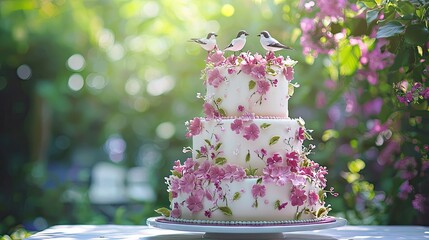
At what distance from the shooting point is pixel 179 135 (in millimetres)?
13102

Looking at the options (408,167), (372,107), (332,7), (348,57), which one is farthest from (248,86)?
(372,107)

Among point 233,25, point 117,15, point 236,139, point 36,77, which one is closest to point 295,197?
point 236,139

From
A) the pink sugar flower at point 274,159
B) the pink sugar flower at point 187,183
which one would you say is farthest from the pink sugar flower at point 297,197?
the pink sugar flower at point 187,183

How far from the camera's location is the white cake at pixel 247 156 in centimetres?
632

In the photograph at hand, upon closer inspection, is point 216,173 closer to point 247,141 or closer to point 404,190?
point 247,141

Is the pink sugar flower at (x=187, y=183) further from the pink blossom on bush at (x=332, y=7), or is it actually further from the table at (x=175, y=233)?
the pink blossom on bush at (x=332, y=7)

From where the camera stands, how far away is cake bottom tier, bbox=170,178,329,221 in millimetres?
6301

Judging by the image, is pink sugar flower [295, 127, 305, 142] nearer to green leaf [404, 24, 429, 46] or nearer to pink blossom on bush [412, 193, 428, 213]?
green leaf [404, 24, 429, 46]

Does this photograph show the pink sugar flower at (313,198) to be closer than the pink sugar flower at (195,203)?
No

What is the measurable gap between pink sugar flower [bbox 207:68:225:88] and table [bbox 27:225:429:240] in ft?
4.60

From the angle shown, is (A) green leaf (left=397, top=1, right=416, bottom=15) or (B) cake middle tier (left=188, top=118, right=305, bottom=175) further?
(A) green leaf (left=397, top=1, right=416, bottom=15)

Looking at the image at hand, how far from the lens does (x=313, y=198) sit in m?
6.59

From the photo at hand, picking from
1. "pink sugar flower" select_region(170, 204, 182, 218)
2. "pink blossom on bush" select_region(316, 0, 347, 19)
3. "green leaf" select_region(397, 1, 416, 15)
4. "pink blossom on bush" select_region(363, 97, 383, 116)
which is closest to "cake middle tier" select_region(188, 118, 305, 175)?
"pink sugar flower" select_region(170, 204, 182, 218)

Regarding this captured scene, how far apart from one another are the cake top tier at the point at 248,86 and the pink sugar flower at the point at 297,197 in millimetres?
654
